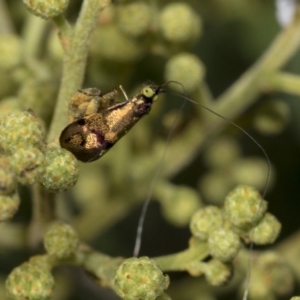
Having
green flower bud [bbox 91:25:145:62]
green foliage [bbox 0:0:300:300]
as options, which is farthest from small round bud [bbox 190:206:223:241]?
green flower bud [bbox 91:25:145:62]

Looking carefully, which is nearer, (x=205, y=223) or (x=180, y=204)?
(x=205, y=223)

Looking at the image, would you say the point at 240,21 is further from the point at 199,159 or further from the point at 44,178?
the point at 44,178

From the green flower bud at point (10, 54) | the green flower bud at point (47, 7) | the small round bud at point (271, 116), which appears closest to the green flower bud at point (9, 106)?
the green flower bud at point (10, 54)

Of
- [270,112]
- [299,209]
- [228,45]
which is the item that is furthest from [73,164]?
[228,45]

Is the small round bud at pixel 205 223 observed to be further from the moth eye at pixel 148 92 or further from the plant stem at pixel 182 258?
the moth eye at pixel 148 92

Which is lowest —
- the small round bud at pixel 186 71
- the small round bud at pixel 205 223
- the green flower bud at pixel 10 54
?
the small round bud at pixel 205 223

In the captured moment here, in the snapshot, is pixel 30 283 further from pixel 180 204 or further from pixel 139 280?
pixel 180 204

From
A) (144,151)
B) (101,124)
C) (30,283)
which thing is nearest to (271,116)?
(144,151)
